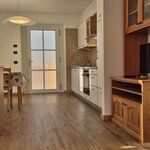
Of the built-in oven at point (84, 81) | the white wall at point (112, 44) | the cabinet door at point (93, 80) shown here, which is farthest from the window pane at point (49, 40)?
the white wall at point (112, 44)

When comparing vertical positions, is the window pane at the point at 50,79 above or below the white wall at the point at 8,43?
below

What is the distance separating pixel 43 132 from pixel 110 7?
7.44 feet

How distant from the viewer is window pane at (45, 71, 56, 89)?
7648 mm

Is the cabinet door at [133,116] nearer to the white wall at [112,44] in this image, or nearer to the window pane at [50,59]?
the white wall at [112,44]

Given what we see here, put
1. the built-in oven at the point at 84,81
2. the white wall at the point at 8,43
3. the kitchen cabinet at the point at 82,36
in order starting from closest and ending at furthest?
the built-in oven at the point at 84,81 → the kitchen cabinet at the point at 82,36 → the white wall at the point at 8,43

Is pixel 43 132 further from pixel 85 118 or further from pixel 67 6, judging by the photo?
pixel 67 6

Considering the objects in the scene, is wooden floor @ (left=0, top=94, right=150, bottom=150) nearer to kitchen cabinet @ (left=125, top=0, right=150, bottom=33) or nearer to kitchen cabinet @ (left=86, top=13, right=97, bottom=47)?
kitchen cabinet @ (left=125, top=0, right=150, bottom=33)

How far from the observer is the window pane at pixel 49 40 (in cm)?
759

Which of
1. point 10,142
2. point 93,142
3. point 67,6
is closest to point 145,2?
point 93,142

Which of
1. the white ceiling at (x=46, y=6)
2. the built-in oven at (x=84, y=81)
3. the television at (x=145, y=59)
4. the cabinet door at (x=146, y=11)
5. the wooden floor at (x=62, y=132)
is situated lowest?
the wooden floor at (x=62, y=132)

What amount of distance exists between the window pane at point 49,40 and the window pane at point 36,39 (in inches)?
6.5

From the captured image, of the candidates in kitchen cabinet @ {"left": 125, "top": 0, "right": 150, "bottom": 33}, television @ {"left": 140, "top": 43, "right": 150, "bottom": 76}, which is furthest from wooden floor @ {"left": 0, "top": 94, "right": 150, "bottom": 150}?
kitchen cabinet @ {"left": 125, "top": 0, "right": 150, "bottom": 33}

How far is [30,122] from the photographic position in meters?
3.82

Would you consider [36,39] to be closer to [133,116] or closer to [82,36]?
[82,36]
